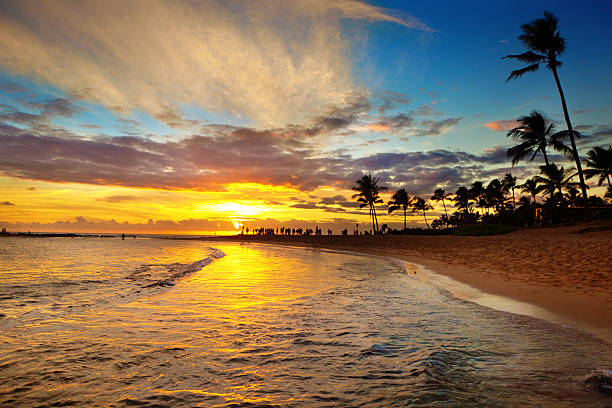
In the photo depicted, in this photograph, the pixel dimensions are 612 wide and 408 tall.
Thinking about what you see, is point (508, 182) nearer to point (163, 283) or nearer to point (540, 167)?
point (540, 167)

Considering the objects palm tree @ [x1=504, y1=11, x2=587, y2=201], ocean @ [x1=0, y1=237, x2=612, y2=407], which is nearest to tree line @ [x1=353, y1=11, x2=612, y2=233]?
palm tree @ [x1=504, y1=11, x2=587, y2=201]

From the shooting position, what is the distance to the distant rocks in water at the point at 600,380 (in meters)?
3.28

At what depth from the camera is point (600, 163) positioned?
139 feet

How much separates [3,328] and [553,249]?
2168 centimetres

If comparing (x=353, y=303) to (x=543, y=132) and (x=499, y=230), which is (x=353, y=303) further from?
(x=543, y=132)

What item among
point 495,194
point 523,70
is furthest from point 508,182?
point 523,70

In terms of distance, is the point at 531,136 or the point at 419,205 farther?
the point at 419,205

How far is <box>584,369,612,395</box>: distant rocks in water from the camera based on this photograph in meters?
3.28

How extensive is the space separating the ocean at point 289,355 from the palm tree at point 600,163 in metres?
48.5

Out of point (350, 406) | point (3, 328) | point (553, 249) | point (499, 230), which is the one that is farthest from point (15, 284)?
point (499, 230)

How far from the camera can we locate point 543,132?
3766cm

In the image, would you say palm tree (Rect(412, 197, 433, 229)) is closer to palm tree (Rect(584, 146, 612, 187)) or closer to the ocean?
palm tree (Rect(584, 146, 612, 187))

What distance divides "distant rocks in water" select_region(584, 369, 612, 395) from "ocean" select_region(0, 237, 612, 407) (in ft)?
0.34

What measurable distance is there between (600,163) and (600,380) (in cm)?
5391
